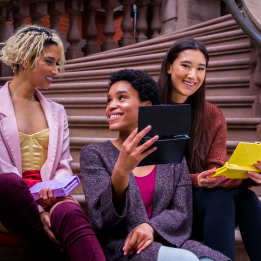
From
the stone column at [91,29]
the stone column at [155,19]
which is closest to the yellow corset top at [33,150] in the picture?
the stone column at [91,29]

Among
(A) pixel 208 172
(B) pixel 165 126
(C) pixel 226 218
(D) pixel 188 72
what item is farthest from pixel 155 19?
(B) pixel 165 126

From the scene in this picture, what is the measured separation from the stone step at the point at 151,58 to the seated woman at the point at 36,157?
5.20 ft

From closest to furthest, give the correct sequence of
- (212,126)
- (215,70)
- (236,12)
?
(212,126) → (236,12) → (215,70)

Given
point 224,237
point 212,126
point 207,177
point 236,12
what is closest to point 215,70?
point 236,12

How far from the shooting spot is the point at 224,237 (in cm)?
147

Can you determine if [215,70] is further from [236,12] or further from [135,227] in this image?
[135,227]

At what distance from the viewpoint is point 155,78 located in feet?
10.8

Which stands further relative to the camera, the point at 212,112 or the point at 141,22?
the point at 141,22

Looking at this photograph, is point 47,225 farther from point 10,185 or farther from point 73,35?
point 73,35

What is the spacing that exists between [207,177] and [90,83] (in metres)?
1.89

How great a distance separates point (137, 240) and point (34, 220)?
0.44 metres

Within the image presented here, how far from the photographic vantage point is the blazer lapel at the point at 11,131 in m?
1.74

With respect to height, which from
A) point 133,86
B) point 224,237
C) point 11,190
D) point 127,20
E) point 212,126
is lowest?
point 224,237

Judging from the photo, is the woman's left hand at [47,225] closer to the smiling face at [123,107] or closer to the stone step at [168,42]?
the smiling face at [123,107]
